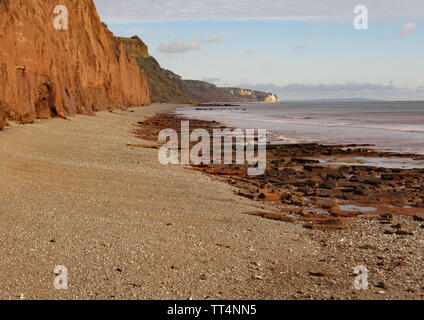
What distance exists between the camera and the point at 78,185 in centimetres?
958

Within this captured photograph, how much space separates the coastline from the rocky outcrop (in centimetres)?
14272

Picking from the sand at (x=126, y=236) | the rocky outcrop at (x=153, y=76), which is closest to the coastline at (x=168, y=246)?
the sand at (x=126, y=236)

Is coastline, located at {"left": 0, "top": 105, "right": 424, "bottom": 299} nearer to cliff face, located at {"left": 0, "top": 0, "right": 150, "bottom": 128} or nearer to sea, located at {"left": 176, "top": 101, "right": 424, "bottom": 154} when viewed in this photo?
cliff face, located at {"left": 0, "top": 0, "right": 150, "bottom": 128}

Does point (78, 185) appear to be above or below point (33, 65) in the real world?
below

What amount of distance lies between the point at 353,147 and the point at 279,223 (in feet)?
53.9

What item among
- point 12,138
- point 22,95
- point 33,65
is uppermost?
point 33,65

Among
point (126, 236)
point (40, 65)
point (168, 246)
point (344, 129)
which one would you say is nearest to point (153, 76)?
point (344, 129)

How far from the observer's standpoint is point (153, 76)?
16312 cm

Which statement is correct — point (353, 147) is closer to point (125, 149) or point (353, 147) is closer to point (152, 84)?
point (125, 149)

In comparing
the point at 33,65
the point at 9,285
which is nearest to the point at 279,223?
the point at 9,285

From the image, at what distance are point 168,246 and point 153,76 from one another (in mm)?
161270

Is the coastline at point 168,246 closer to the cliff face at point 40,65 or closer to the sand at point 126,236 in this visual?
the sand at point 126,236

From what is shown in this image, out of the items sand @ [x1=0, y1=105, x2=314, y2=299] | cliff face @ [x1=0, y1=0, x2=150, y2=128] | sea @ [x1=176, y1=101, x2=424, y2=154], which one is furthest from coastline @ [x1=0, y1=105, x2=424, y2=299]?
sea @ [x1=176, y1=101, x2=424, y2=154]

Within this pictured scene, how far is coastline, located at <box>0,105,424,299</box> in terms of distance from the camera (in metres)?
5.05
